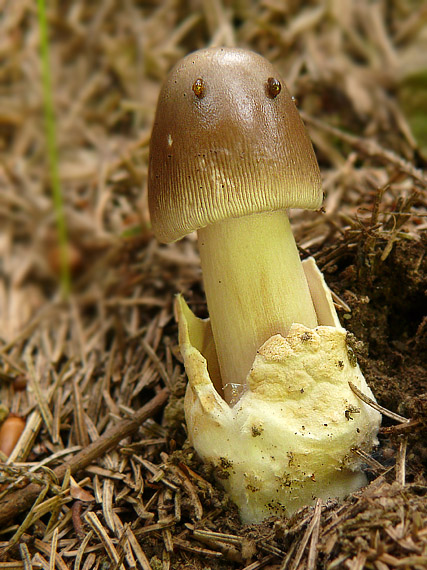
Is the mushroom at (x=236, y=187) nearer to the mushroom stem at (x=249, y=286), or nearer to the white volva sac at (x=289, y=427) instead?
the mushroom stem at (x=249, y=286)

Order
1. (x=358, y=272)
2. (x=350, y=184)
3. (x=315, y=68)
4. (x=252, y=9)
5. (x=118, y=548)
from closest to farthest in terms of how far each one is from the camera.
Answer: (x=118, y=548) → (x=358, y=272) → (x=350, y=184) → (x=315, y=68) → (x=252, y=9)

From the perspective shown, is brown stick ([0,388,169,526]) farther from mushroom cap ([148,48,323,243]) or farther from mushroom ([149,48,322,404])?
mushroom cap ([148,48,323,243])

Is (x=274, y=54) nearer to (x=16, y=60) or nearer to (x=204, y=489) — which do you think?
(x=16, y=60)

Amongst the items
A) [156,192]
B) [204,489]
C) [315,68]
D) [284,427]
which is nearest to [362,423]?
[284,427]

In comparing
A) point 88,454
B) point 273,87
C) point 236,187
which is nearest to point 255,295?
point 236,187

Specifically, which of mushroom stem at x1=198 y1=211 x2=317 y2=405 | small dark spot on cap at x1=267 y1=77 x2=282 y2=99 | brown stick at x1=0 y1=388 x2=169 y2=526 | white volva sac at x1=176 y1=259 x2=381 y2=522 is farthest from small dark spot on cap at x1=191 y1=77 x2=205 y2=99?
brown stick at x1=0 y1=388 x2=169 y2=526

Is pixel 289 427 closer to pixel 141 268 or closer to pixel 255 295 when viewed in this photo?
pixel 255 295
